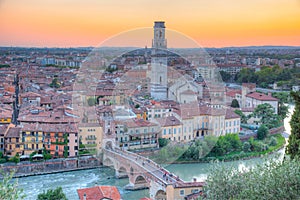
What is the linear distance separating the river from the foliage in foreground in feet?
7.16

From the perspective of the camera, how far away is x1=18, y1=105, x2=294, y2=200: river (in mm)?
4255

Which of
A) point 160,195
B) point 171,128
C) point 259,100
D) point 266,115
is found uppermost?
point 171,128

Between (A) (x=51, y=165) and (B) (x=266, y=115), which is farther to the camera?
(B) (x=266, y=115)

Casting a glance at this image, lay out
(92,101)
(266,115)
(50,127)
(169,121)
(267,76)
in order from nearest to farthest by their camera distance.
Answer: (169,121)
(50,127)
(92,101)
(266,115)
(267,76)

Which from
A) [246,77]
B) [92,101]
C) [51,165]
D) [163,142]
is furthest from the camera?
[246,77]

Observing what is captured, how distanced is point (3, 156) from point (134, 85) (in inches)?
72.3

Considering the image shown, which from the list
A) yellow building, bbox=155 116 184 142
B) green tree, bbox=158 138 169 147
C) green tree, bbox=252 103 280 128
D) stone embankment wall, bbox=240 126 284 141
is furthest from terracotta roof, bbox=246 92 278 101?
green tree, bbox=158 138 169 147

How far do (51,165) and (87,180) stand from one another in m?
0.62

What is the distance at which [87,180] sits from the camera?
4.68 m

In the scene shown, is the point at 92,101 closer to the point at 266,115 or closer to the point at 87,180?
the point at 87,180

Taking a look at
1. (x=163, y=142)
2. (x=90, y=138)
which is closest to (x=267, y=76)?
(x=90, y=138)

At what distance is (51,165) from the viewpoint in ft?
16.6

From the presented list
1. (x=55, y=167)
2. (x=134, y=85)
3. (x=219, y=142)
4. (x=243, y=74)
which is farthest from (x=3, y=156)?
(x=243, y=74)

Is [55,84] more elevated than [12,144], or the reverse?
[55,84]
